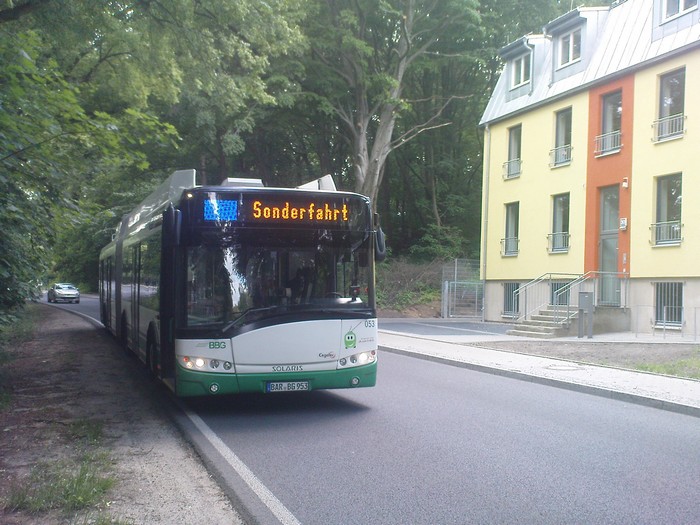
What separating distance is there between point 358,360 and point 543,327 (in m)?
14.3

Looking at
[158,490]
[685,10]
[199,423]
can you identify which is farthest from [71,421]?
[685,10]

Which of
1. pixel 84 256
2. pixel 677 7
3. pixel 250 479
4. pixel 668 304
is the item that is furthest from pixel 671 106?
pixel 84 256

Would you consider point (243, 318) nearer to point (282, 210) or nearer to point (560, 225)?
point (282, 210)

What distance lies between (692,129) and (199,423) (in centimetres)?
1817

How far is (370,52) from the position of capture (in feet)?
94.3

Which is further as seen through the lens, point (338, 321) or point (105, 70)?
point (105, 70)

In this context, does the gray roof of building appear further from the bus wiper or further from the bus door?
the bus wiper

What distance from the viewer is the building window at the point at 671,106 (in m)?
21.7

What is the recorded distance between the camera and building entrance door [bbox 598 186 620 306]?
23.8 meters

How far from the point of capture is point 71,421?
8531 mm

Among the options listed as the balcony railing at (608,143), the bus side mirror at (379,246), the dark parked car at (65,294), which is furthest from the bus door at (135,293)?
the dark parked car at (65,294)

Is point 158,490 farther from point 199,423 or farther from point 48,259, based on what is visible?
point 48,259

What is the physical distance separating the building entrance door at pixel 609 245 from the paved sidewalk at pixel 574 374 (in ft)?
16.1

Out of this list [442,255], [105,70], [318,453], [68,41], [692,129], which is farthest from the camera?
[442,255]
